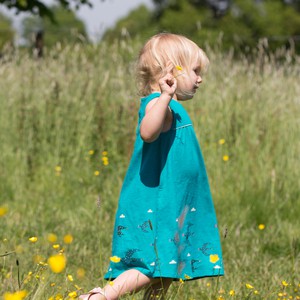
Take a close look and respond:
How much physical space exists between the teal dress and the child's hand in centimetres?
11

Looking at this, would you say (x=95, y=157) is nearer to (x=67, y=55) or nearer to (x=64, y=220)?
(x=64, y=220)

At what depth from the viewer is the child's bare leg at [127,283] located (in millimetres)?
2287

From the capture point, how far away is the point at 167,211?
7.80 ft

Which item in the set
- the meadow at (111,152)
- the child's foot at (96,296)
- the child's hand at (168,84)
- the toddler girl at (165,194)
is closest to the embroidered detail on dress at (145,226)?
the toddler girl at (165,194)

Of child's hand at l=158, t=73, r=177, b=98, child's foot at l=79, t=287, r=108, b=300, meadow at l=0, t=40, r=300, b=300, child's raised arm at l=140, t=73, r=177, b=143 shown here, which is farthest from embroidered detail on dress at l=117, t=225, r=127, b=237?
meadow at l=0, t=40, r=300, b=300

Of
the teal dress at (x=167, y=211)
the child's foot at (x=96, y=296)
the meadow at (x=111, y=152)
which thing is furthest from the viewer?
the meadow at (x=111, y=152)

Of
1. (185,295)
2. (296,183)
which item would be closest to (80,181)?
(296,183)

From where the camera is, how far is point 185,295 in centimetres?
271

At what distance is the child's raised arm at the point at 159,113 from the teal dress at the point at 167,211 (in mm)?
121

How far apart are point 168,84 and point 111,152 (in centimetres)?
249

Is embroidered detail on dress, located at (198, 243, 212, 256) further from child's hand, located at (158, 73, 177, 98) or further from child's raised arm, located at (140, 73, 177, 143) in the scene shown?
child's hand, located at (158, 73, 177, 98)

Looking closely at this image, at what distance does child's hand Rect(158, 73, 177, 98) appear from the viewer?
7.54ft

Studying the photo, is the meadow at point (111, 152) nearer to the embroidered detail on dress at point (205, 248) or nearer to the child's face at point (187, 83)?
the embroidered detail on dress at point (205, 248)

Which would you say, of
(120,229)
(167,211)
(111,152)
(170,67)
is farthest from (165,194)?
(111,152)
